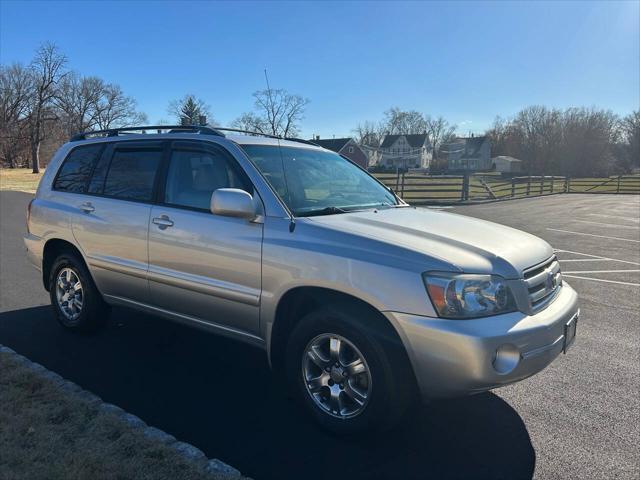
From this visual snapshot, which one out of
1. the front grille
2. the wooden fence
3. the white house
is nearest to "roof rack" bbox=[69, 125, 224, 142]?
the front grille

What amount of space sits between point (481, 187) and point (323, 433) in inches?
975

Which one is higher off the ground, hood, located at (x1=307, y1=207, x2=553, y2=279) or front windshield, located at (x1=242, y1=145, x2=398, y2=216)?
front windshield, located at (x1=242, y1=145, x2=398, y2=216)

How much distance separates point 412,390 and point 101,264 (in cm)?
297

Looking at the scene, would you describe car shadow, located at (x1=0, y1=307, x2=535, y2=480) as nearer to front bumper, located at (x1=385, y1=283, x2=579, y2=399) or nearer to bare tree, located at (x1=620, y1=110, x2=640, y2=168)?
front bumper, located at (x1=385, y1=283, x2=579, y2=399)

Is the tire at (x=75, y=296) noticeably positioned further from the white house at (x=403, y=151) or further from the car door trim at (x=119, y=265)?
the white house at (x=403, y=151)

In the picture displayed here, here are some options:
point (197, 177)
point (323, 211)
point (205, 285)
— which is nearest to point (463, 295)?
point (323, 211)

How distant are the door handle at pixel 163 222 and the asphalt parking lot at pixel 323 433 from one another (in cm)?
117

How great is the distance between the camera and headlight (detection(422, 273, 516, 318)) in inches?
102

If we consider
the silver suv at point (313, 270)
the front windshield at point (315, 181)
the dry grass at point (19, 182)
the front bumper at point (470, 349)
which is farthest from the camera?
the dry grass at point (19, 182)

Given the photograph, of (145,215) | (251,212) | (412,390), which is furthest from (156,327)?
(412,390)

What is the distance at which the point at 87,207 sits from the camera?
445cm

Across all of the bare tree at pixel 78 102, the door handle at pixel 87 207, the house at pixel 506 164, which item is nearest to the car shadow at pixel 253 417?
the door handle at pixel 87 207

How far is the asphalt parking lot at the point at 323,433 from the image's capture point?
9.09 feet

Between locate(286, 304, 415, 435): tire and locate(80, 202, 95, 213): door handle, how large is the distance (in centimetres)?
243
